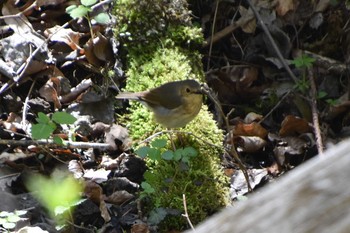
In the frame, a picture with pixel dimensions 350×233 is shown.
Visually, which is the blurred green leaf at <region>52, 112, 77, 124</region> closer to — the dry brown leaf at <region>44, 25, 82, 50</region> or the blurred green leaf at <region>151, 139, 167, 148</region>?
the blurred green leaf at <region>151, 139, 167, 148</region>

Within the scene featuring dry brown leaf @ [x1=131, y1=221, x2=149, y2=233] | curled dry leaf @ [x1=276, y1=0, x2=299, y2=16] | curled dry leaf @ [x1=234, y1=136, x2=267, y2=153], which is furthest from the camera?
curled dry leaf @ [x1=276, y1=0, x2=299, y2=16]

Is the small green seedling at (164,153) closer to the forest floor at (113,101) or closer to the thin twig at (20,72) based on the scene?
the forest floor at (113,101)

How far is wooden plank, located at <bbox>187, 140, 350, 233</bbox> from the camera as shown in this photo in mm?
848

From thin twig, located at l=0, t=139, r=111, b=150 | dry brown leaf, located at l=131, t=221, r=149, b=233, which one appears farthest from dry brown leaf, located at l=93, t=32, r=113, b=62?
dry brown leaf, located at l=131, t=221, r=149, b=233

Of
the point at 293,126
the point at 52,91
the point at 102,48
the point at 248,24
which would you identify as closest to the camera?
the point at 293,126

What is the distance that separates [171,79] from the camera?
205 inches

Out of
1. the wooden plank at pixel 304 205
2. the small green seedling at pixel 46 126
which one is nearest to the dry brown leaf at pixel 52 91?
the small green seedling at pixel 46 126

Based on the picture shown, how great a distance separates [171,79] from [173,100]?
1.08ft

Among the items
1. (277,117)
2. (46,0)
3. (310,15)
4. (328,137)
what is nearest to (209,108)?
(277,117)

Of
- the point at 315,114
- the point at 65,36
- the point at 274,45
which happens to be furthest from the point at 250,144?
the point at 65,36

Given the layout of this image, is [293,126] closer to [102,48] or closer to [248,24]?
[248,24]

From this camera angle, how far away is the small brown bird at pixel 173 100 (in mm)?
4848

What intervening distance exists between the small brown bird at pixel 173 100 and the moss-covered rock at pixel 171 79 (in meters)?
0.11

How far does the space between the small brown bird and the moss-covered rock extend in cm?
11
